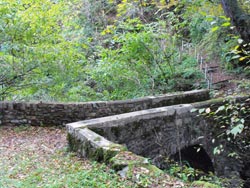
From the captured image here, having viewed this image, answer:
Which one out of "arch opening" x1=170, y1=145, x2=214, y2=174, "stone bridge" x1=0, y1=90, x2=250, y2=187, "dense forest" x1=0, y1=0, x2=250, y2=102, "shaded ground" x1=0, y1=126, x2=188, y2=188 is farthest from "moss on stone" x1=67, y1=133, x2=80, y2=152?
"dense forest" x1=0, y1=0, x2=250, y2=102

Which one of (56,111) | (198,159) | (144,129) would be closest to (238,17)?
(198,159)

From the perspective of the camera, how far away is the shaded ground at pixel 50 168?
3543mm

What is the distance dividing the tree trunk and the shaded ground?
6.40 metres

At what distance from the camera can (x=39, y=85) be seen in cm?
837

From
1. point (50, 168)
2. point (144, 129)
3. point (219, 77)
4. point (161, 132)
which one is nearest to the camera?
point (50, 168)

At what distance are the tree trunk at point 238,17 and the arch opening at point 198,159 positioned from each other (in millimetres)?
4735

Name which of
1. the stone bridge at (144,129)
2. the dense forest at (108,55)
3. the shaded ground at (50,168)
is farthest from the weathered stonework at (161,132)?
the dense forest at (108,55)

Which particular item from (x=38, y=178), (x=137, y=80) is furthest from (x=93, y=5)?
(x=38, y=178)

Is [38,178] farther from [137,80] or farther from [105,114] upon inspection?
[137,80]

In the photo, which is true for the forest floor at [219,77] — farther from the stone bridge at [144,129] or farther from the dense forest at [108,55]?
the stone bridge at [144,129]

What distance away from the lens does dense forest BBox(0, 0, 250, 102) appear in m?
7.72

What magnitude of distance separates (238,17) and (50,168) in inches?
318

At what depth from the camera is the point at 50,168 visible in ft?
14.5

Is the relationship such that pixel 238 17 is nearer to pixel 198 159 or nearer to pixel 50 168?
pixel 198 159
